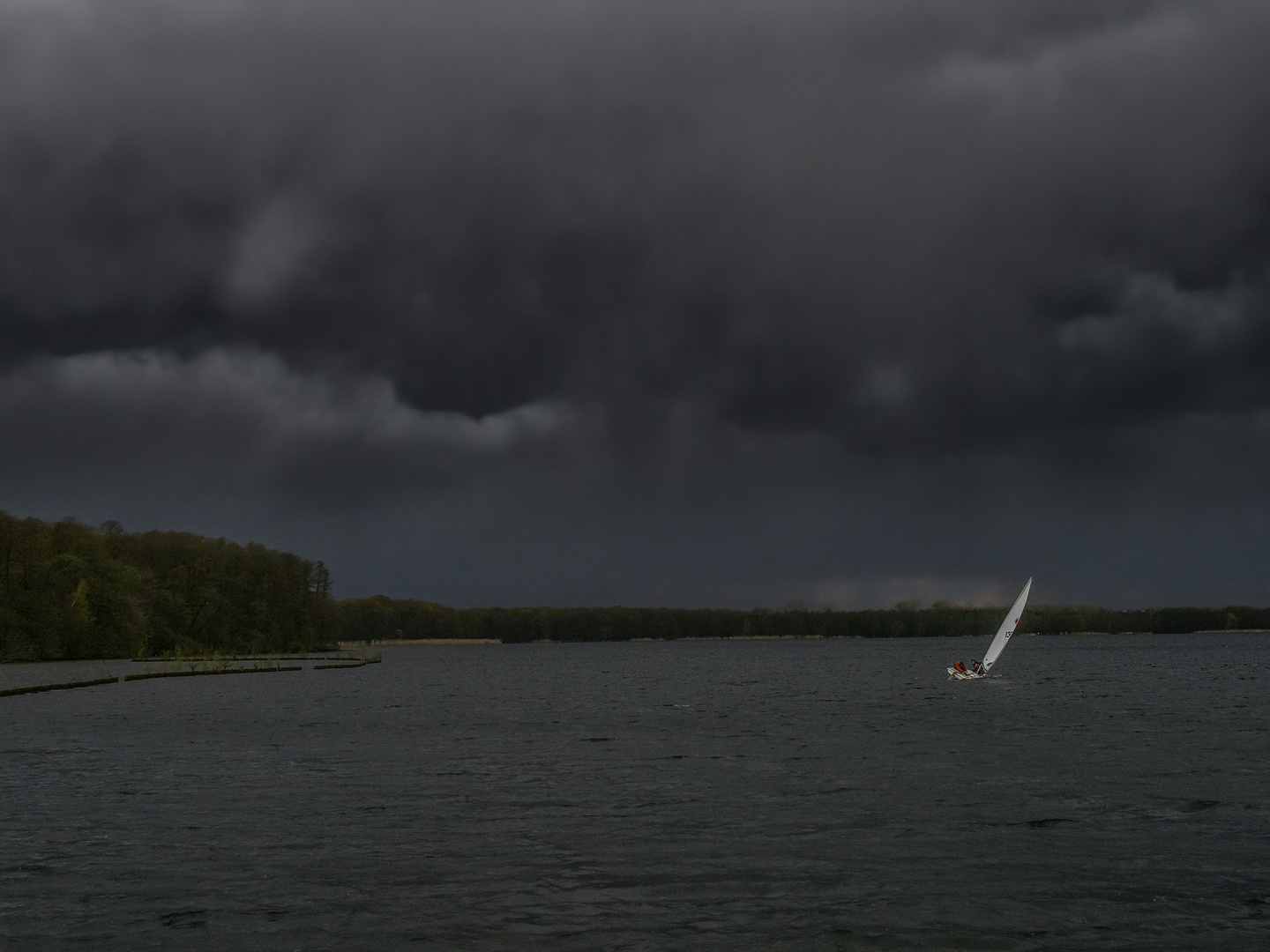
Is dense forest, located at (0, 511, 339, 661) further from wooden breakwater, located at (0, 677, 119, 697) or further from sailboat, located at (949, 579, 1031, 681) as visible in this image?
sailboat, located at (949, 579, 1031, 681)

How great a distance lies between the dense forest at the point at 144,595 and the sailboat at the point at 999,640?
272 feet

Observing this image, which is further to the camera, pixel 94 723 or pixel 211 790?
pixel 94 723

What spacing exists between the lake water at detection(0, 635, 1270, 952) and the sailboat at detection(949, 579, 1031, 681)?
3432 cm

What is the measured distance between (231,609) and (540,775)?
15137cm

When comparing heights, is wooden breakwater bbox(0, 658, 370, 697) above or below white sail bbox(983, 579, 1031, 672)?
below

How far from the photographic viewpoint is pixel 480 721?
198 feet

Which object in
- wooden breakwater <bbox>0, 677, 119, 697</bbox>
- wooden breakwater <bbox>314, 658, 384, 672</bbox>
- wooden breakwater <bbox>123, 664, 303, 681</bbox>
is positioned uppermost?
wooden breakwater <bbox>0, 677, 119, 697</bbox>

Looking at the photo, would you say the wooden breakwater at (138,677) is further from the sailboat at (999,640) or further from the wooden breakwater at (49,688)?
the sailboat at (999,640)

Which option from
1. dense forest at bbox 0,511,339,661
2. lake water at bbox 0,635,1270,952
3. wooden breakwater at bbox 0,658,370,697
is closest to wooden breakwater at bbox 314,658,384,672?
wooden breakwater at bbox 0,658,370,697

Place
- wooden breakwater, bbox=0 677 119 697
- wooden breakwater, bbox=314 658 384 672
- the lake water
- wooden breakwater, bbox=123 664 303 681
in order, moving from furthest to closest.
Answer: wooden breakwater, bbox=314 658 384 672 → wooden breakwater, bbox=123 664 303 681 → wooden breakwater, bbox=0 677 119 697 → the lake water

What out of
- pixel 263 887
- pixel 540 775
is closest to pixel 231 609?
pixel 540 775

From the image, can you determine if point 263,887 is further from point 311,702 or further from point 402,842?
point 311,702

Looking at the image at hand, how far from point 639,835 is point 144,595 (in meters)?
153

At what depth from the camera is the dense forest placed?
463ft
